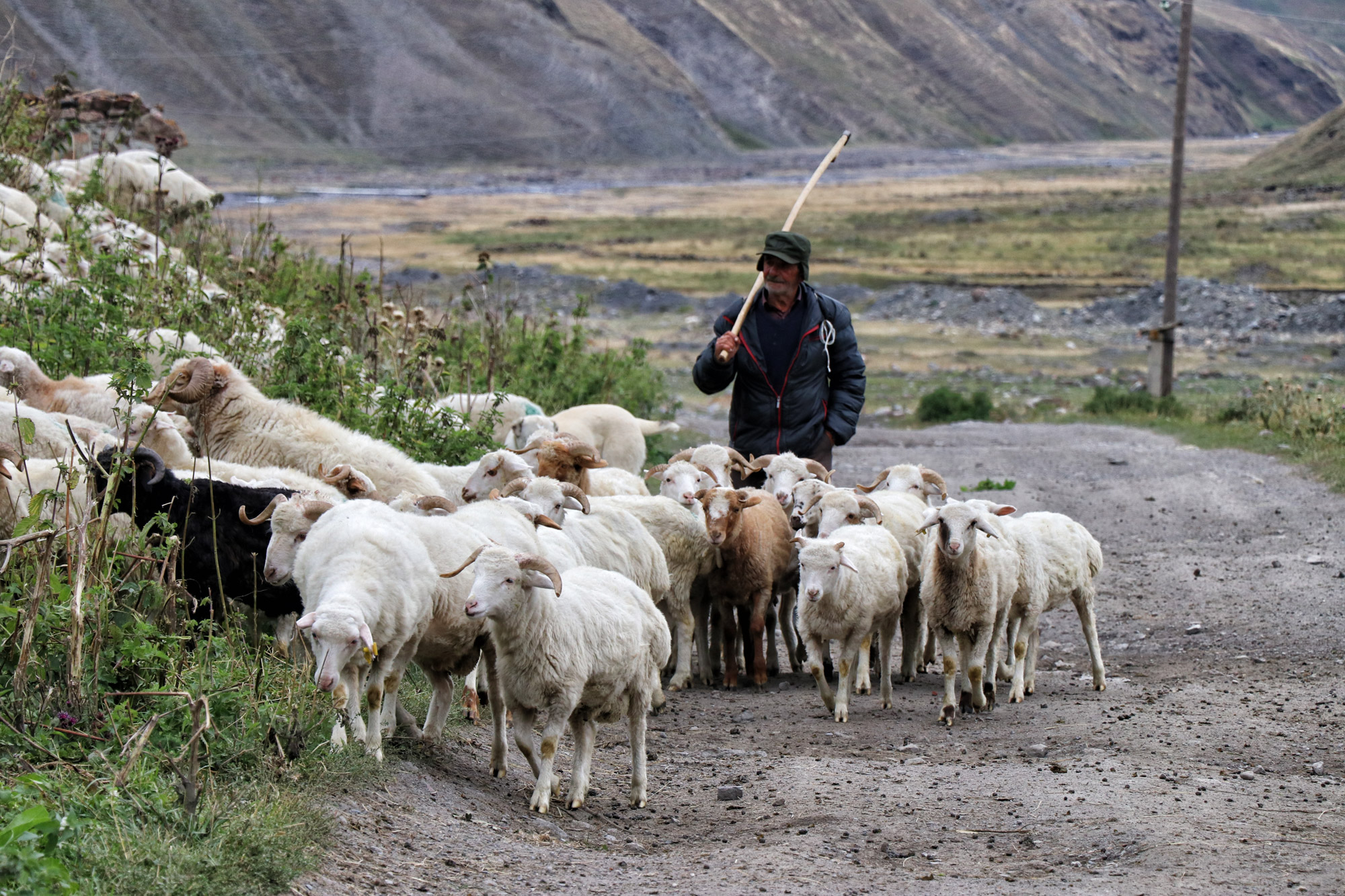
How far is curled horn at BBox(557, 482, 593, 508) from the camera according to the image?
7.74 meters

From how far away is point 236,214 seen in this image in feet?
160

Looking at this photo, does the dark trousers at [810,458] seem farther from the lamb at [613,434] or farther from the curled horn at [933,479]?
the lamb at [613,434]

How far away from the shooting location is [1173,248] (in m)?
24.1

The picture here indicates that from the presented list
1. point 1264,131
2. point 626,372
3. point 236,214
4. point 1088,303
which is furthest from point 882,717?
point 1264,131

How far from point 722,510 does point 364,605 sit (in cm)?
334

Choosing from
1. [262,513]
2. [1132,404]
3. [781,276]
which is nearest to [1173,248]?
[1132,404]

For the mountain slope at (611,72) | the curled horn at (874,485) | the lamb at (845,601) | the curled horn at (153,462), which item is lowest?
the lamb at (845,601)

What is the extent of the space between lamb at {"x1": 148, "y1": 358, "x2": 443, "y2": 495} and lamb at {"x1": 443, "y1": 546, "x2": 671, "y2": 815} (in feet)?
6.27

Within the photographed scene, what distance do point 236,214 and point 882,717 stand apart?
1757 inches

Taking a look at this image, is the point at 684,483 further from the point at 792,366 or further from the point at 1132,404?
the point at 1132,404

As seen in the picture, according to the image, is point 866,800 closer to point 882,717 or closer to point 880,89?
point 882,717

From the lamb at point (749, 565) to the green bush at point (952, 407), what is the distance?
13.9 m

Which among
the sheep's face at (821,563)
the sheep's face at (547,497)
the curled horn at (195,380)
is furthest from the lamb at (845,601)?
the curled horn at (195,380)

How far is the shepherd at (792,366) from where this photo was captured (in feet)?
30.7
